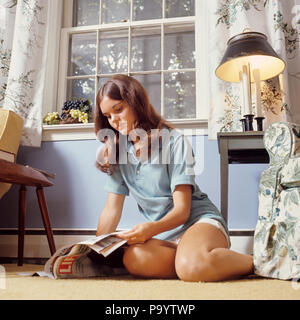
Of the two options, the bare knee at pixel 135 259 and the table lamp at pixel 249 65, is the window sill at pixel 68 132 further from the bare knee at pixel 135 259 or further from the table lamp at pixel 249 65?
the bare knee at pixel 135 259

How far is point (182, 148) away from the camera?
1228 mm

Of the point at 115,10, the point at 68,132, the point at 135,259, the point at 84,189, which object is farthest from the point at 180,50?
the point at 135,259

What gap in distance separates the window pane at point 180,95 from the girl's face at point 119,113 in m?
0.97

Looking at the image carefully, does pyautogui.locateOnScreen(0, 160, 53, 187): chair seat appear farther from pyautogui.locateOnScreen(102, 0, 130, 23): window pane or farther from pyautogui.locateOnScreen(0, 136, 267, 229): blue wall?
pyautogui.locateOnScreen(102, 0, 130, 23): window pane

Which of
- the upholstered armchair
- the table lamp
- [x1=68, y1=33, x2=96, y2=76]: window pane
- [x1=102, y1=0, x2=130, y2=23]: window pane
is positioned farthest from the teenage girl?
[x1=102, y1=0, x2=130, y2=23]: window pane

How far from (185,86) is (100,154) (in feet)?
3.41

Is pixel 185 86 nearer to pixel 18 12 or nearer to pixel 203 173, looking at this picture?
pixel 203 173

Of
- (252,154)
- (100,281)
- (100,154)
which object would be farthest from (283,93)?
(100,281)

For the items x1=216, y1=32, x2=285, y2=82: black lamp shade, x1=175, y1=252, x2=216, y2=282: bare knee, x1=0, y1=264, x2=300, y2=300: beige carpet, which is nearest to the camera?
x1=0, y1=264, x2=300, y2=300: beige carpet

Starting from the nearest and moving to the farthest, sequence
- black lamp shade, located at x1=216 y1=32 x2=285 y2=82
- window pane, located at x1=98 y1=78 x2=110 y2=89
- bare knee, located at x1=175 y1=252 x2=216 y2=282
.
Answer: bare knee, located at x1=175 y1=252 x2=216 y2=282 → black lamp shade, located at x1=216 y1=32 x2=285 y2=82 → window pane, located at x1=98 y1=78 x2=110 y2=89

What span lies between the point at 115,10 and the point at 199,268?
1.89m

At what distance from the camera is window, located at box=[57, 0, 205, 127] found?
221 centimetres

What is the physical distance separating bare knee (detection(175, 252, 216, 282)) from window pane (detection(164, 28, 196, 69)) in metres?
1.47

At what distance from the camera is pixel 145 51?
90.4 inches
